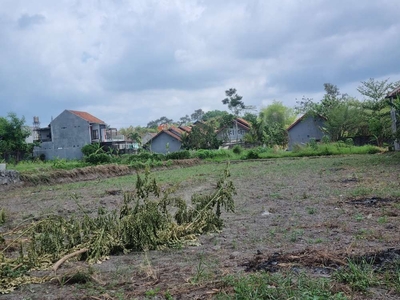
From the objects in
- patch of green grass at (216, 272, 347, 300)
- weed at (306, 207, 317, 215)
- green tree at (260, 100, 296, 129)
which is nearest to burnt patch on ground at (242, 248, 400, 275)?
patch of green grass at (216, 272, 347, 300)

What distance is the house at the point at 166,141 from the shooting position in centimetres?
6078

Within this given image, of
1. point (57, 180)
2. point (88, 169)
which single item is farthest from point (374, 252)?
point (88, 169)

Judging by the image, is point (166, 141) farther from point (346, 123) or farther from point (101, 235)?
point (101, 235)

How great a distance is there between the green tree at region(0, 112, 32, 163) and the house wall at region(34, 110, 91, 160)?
6.75 metres

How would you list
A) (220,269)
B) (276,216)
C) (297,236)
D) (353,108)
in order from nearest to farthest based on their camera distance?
(220,269) → (297,236) → (276,216) → (353,108)

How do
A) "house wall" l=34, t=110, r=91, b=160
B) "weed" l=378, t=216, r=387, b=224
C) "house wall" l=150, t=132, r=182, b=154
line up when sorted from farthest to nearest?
1. "house wall" l=34, t=110, r=91, b=160
2. "house wall" l=150, t=132, r=182, b=154
3. "weed" l=378, t=216, r=387, b=224

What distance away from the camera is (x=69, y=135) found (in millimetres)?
62938

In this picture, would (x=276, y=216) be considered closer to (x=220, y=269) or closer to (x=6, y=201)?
(x=220, y=269)

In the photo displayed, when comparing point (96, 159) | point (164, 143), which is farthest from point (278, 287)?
point (164, 143)

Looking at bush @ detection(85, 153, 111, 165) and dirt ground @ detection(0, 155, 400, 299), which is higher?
bush @ detection(85, 153, 111, 165)

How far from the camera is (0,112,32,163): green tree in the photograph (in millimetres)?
52406

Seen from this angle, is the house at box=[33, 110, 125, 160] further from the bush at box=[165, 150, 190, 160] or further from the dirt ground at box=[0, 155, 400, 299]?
the dirt ground at box=[0, 155, 400, 299]

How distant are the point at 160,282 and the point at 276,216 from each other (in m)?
4.98

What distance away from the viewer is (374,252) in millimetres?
5734
